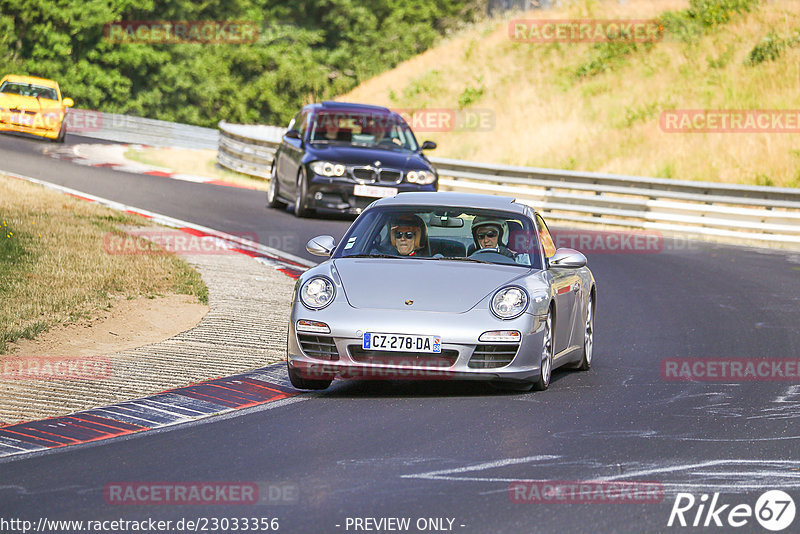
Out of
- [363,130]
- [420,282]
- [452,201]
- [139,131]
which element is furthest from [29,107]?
[420,282]

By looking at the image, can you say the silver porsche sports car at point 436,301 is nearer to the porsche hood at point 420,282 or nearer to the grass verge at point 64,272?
the porsche hood at point 420,282

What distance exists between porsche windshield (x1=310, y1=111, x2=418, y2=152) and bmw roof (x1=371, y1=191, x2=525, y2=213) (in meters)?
11.4

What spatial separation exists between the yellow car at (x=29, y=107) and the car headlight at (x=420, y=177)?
16.7 meters

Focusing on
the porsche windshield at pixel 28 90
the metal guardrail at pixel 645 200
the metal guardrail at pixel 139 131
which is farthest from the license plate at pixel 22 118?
the metal guardrail at pixel 645 200

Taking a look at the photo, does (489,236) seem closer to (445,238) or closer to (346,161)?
(445,238)

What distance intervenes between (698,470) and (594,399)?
2304 mm

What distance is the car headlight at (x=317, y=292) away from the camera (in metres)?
8.88

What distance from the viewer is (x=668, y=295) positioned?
1559 centimetres

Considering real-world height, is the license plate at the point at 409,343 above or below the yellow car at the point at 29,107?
above

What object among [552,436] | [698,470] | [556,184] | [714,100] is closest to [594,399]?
[552,436]

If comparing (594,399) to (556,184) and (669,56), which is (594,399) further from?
(669,56)

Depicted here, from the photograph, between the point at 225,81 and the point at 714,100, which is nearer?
the point at 714,100

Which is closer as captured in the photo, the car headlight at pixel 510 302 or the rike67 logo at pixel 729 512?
the rike67 logo at pixel 729 512

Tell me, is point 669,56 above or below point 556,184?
above
